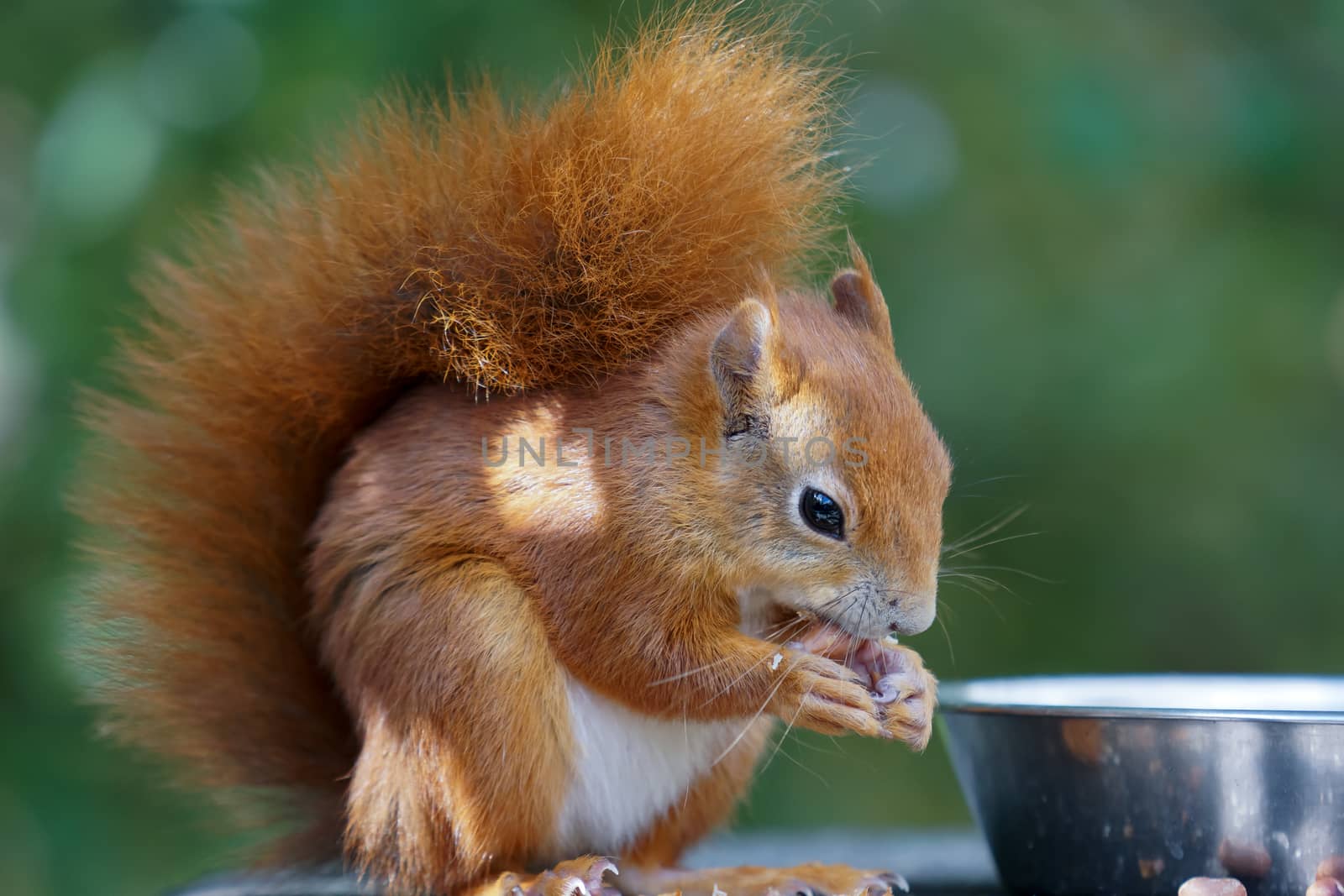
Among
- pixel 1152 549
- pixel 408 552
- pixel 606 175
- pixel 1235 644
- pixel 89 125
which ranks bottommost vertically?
pixel 1235 644

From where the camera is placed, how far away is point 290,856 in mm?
1306

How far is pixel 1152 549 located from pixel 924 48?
1069mm

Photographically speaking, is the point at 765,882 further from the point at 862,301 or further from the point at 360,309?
the point at 360,309

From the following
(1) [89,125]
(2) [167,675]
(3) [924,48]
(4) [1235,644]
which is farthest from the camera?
(4) [1235,644]

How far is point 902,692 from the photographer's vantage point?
41.7 inches

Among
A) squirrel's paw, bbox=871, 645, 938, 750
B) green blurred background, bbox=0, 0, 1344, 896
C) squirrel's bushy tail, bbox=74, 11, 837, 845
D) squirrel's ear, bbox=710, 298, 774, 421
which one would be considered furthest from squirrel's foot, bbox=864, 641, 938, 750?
green blurred background, bbox=0, 0, 1344, 896

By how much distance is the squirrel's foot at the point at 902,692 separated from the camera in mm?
1042

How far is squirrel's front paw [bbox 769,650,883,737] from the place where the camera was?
1.01 m

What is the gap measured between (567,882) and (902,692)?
34 cm

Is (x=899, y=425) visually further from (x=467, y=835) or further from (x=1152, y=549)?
(x=1152, y=549)

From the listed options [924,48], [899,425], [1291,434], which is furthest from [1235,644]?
[899,425]

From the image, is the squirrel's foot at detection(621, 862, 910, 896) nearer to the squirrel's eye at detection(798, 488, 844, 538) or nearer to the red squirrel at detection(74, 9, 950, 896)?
the red squirrel at detection(74, 9, 950, 896)

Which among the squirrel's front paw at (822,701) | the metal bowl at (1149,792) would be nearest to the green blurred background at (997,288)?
the metal bowl at (1149,792)

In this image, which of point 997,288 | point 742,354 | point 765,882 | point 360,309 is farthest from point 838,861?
point 997,288
